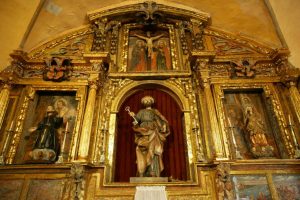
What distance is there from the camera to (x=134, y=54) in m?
7.07

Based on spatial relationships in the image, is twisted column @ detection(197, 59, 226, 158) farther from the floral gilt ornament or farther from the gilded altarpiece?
the floral gilt ornament

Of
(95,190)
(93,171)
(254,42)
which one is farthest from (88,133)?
(254,42)

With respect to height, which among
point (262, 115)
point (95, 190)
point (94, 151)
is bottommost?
point (95, 190)

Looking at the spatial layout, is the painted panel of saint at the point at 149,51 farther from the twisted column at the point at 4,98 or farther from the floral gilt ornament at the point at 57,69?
the twisted column at the point at 4,98

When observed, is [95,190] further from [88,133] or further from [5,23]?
[5,23]

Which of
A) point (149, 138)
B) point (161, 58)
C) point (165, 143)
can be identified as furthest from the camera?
point (161, 58)

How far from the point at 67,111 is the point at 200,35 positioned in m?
3.75

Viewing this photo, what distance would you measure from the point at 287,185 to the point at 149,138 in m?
2.59

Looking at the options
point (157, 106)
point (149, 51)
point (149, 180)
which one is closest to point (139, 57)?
point (149, 51)

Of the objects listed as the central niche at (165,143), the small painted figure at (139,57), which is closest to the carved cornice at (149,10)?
the small painted figure at (139,57)

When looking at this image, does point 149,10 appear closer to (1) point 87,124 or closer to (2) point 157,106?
(2) point 157,106

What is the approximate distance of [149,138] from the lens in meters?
5.36

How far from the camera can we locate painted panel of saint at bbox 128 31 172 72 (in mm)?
6762

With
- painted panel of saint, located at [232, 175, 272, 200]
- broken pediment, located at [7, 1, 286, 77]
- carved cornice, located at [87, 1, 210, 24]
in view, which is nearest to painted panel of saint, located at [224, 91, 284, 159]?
painted panel of saint, located at [232, 175, 272, 200]
